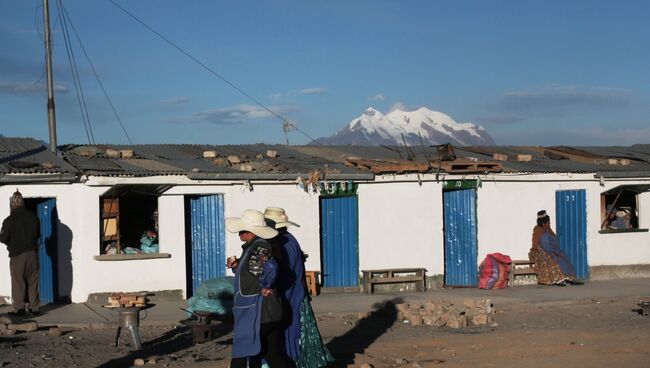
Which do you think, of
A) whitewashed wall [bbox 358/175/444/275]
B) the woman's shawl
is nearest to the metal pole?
whitewashed wall [bbox 358/175/444/275]

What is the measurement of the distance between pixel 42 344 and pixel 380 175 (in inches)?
337

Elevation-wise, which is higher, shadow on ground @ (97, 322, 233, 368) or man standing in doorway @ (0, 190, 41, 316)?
man standing in doorway @ (0, 190, 41, 316)

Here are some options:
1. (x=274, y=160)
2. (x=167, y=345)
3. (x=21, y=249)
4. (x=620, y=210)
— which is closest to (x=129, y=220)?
(x=274, y=160)

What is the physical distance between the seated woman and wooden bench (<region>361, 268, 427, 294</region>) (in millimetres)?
2629

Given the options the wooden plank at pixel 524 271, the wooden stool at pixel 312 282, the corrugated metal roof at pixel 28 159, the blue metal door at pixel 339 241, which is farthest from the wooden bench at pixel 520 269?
the corrugated metal roof at pixel 28 159

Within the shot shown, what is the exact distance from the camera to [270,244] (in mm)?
8953

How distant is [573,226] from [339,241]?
5.57 metres

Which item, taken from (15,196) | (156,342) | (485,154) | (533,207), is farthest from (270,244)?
(485,154)

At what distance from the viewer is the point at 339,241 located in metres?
19.2

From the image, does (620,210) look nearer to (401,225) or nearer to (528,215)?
(528,215)

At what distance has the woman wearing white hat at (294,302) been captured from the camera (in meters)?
9.19

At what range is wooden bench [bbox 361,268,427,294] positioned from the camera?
19141 millimetres

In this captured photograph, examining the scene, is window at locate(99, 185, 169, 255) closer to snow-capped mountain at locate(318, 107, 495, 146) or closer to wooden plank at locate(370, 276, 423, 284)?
wooden plank at locate(370, 276, 423, 284)

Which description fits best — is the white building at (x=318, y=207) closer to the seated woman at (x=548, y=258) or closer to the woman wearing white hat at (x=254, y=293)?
the seated woman at (x=548, y=258)
